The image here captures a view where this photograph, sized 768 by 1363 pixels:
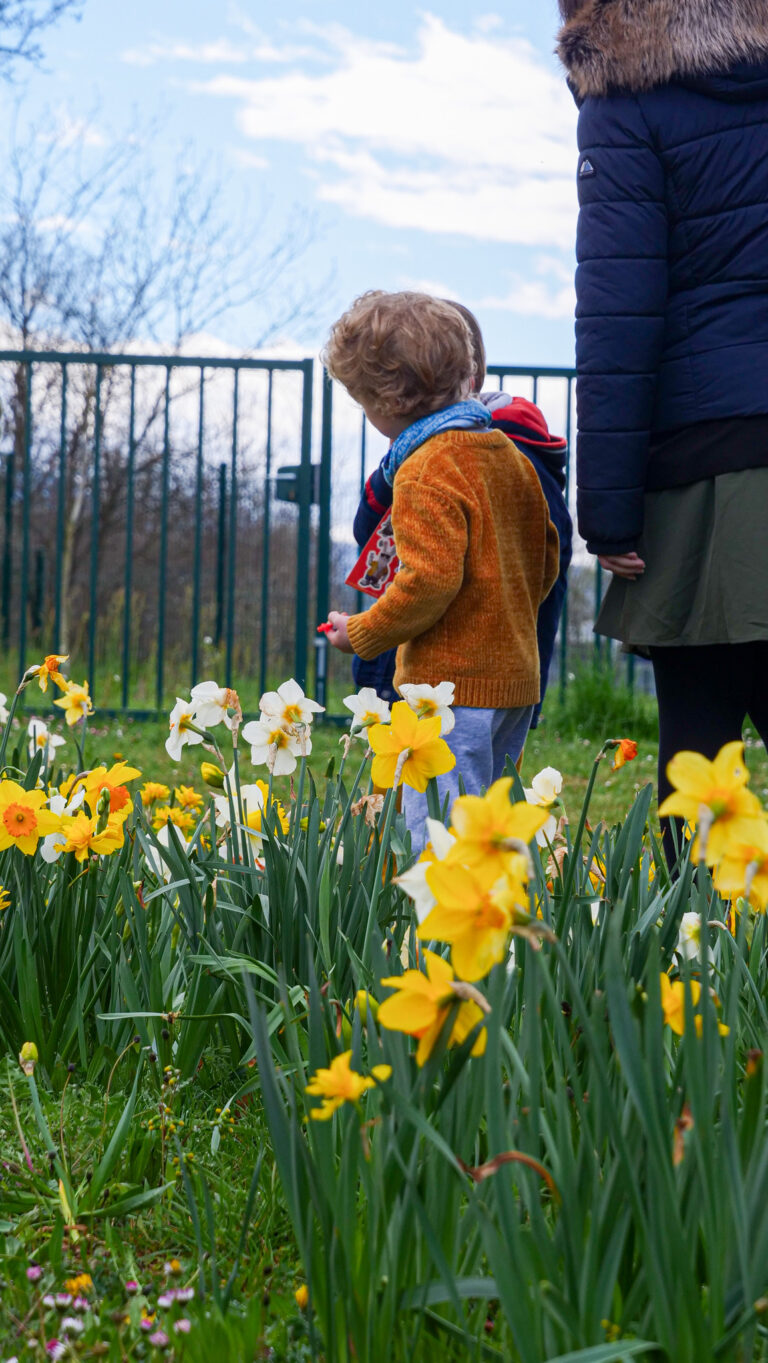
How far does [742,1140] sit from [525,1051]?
0.18 metres

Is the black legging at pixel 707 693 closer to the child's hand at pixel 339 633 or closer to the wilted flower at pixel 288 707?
the child's hand at pixel 339 633

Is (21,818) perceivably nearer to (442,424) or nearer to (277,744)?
(277,744)

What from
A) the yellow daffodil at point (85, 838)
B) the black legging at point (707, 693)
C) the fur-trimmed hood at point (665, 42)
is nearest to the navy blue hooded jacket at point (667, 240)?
the fur-trimmed hood at point (665, 42)

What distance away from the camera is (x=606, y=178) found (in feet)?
6.71

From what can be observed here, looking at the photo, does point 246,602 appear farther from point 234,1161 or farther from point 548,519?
point 234,1161

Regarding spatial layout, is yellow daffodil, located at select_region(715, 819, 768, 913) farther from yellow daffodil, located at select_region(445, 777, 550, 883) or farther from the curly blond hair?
the curly blond hair

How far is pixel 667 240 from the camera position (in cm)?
207

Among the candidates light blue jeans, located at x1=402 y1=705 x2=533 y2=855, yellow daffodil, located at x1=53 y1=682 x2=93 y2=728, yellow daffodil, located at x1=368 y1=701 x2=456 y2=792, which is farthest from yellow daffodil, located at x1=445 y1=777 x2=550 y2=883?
light blue jeans, located at x1=402 y1=705 x2=533 y2=855

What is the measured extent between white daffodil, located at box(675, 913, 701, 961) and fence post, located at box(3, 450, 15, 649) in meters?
7.52

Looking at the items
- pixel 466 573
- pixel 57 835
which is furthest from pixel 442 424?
pixel 57 835

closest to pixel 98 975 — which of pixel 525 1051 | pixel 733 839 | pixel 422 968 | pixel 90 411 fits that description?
pixel 422 968

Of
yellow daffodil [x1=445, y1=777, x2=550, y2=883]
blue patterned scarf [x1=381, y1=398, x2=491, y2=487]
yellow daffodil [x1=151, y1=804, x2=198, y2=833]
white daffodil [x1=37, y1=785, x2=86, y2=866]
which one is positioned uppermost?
blue patterned scarf [x1=381, y1=398, x2=491, y2=487]

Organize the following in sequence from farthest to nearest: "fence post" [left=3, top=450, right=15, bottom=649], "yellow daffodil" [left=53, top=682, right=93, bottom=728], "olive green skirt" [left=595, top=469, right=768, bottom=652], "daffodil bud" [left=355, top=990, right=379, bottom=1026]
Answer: "fence post" [left=3, top=450, right=15, bottom=649] → "olive green skirt" [left=595, top=469, right=768, bottom=652] → "yellow daffodil" [left=53, top=682, right=93, bottom=728] → "daffodil bud" [left=355, top=990, right=379, bottom=1026]

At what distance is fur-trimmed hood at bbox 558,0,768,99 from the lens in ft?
6.50
